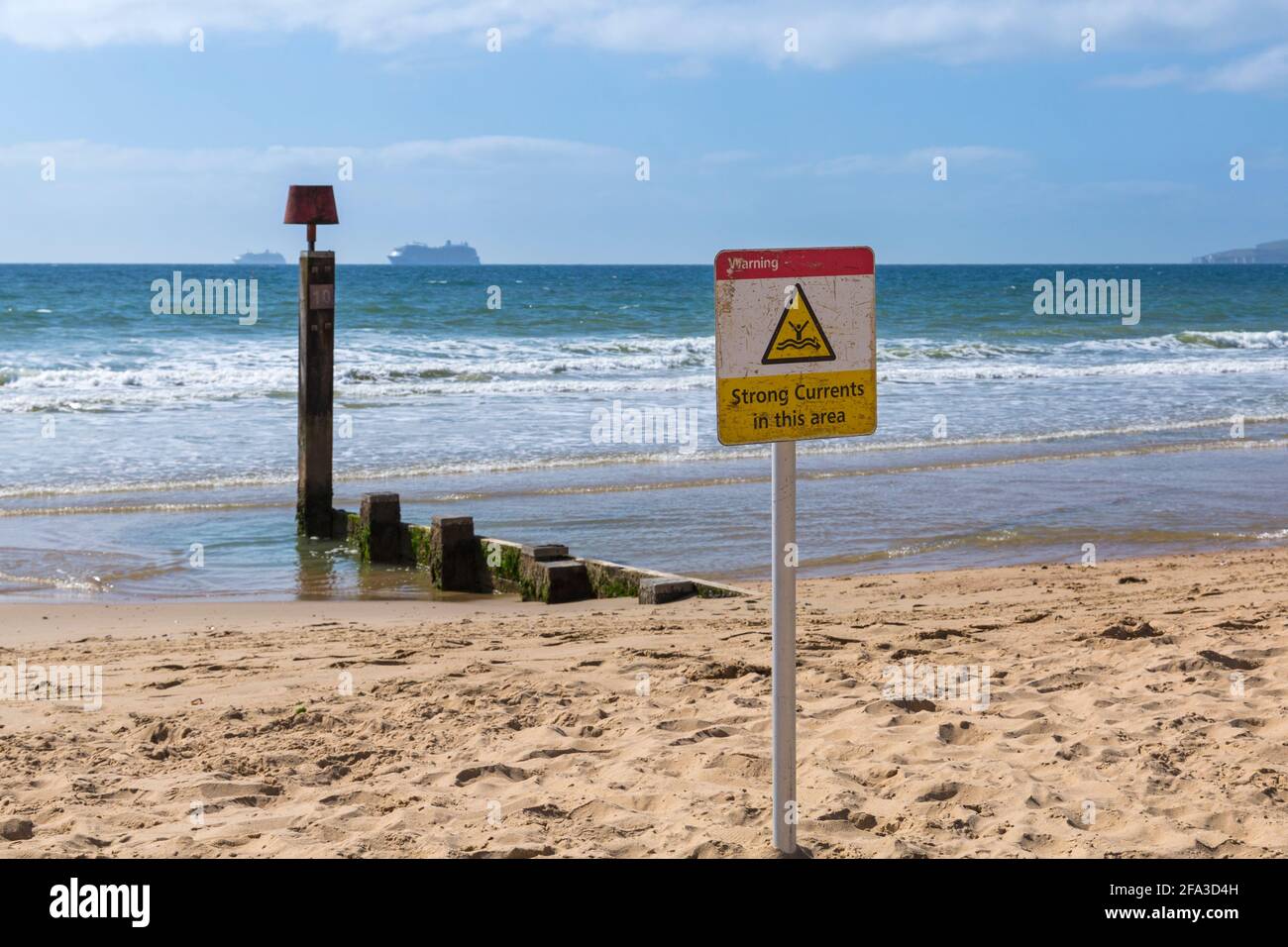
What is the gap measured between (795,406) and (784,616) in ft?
1.97

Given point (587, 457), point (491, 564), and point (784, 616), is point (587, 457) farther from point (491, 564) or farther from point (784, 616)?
point (784, 616)

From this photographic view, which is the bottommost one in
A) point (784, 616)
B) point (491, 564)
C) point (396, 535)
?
point (491, 564)

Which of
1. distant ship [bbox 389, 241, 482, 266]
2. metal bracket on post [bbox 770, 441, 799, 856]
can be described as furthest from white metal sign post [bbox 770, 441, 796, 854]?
distant ship [bbox 389, 241, 482, 266]

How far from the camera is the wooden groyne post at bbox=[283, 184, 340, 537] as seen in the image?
38.5ft

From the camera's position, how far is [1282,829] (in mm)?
4211

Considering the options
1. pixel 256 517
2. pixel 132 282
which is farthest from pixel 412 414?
pixel 132 282

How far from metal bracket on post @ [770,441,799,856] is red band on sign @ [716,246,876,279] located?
0.47 metres

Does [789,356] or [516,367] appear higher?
[516,367]

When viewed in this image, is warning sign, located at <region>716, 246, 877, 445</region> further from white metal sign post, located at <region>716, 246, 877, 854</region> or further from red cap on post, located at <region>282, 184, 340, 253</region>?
red cap on post, located at <region>282, 184, 340, 253</region>

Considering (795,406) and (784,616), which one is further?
(784,616)

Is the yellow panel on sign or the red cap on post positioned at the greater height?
the red cap on post

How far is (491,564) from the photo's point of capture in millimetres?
9703

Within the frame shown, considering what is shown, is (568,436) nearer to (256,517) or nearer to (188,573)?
(256,517)

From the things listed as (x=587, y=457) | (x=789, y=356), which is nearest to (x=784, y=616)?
(x=789, y=356)
